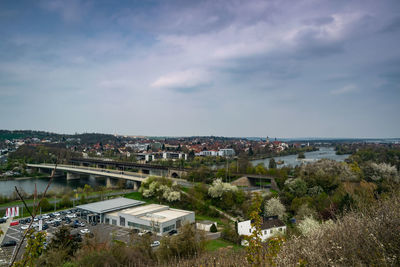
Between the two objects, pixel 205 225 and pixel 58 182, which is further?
pixel 58 182

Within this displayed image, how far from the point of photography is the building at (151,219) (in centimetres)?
1745

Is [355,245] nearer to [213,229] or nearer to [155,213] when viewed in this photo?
[213,229]

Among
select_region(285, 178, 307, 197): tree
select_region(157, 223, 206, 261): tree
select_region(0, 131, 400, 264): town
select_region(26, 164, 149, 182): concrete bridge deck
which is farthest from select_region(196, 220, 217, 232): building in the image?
select_region(26, 164, 149, 182): concrete bridge deck

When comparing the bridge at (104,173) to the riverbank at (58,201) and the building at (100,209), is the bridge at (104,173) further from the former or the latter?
the building at (100,209)

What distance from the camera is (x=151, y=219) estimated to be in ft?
57.9

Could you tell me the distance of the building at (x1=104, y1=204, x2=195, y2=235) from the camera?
17.5m

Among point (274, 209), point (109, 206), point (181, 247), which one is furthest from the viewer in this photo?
point (109, 206)

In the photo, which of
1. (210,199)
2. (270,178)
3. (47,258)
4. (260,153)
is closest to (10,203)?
(210,199)

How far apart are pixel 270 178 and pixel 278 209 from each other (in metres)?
11.2

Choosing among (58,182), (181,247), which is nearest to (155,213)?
(181,247)

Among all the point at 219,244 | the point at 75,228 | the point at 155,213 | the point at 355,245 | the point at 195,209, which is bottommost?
the point at 195,209

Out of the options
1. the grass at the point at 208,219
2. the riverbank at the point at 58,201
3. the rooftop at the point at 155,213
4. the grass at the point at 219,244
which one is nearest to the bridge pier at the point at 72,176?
the riverbank at the point at 58,201

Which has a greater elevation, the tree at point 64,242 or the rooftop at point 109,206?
the tree at point 64,242

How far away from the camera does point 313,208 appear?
18.5 m
